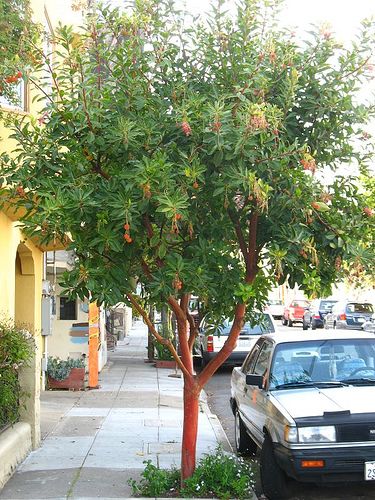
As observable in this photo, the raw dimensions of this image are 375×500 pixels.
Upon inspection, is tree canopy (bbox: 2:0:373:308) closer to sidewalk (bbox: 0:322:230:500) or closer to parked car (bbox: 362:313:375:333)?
sidewalk (bbox: 0:322:230:500)

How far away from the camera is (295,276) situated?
274 inches

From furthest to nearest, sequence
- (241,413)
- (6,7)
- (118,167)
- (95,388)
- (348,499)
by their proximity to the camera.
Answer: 1. (95,388)
2. (241,413)
3. (6,7)
4. (348,499)
5. (118,167)

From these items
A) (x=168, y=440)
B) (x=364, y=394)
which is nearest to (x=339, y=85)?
(x=364, y=394)

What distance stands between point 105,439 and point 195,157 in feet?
17.0

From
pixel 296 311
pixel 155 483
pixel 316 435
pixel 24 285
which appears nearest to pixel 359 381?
pixel 316 435

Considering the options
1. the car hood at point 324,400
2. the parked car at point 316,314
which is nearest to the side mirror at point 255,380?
the car hood at point 324,400

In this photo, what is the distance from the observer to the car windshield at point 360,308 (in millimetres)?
34203

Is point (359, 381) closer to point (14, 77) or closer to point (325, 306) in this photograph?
point (14, 77)

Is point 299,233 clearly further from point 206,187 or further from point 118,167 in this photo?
point 118,167

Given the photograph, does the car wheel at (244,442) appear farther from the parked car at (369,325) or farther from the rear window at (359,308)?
the rear window at (359,308)

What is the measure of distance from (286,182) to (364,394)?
217 cm

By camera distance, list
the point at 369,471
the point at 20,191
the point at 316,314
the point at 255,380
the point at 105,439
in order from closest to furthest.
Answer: the point at 369,471 < the point at 20,191 < the point at 255,380 < the point at 105,439 < the point at 316,314

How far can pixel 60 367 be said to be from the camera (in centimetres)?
1612

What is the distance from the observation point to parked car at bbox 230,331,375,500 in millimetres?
6652
